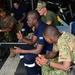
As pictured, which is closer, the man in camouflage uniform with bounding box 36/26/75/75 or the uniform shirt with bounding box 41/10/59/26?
the man in camouflage uniform with bounding box 36/26/75/75

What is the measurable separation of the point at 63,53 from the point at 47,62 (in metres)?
0.30

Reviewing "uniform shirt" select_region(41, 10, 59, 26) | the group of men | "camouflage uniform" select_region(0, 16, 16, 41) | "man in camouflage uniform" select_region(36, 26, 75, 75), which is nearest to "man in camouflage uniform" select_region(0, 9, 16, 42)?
"camouflage uniform" select_region(0, 16, 16, 41)

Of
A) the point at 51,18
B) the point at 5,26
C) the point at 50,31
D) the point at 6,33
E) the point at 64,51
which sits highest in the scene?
the point at 50,31

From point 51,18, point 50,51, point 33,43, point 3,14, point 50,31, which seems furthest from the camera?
point 3,14

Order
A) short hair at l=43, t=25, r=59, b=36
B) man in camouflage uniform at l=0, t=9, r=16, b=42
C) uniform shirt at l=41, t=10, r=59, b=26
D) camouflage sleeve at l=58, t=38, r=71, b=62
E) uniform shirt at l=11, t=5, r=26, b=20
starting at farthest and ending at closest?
uniform shirt at l=11, t=5, r=26, b=20, man in camouflage uniform at l=0, t=9, r=16, b=42, uniform shirt at l=41, t=10, r=59, b=26, short hair at l=43, t=25, r=59, b=36, camouflage sleeve at l=58, t=38, r=71, b=62

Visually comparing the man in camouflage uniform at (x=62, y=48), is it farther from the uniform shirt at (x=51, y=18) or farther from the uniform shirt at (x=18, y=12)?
the uniform shirt at (x=18, y=12)

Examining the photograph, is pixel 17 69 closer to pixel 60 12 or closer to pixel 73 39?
pixel 73 39

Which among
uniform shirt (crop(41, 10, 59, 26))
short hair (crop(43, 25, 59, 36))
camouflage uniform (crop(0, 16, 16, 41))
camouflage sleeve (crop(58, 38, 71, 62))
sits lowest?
camouflage uniform (crop(0, 16, 16, 41))

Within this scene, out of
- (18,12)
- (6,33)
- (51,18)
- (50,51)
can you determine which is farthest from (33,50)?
(18,12)

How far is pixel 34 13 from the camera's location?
12.8ft

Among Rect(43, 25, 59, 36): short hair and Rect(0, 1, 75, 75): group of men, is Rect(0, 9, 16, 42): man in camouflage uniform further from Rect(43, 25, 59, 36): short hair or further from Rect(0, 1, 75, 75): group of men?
Rect(43, 25, 59, 36): short hair

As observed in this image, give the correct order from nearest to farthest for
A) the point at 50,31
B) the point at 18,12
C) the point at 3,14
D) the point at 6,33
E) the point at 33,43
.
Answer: the point at 50,31 < the point at 33,43 < the point at 6,33 < the point at 3,14 < the point at 18,12

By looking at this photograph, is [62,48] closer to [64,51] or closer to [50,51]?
[64,51]

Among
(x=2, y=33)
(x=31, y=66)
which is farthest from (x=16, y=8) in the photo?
(x=31, y=66)
